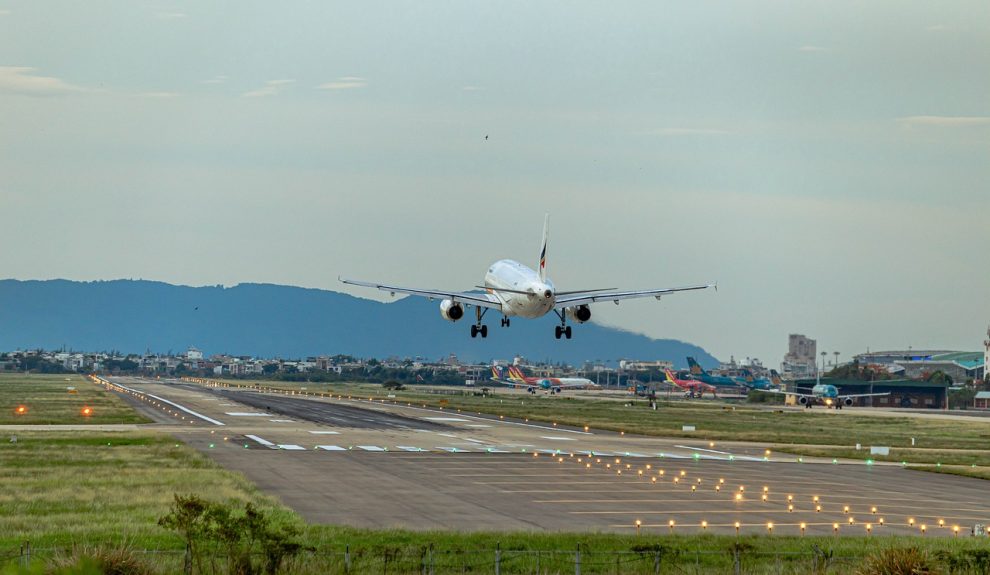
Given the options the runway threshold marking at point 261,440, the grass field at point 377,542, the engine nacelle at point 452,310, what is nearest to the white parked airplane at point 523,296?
the engine nacelle at point 452,310

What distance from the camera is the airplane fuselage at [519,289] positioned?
8306cm

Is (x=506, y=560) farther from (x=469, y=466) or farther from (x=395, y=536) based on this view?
(x=469, y=466)

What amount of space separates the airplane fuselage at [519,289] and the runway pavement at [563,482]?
30.3 ft

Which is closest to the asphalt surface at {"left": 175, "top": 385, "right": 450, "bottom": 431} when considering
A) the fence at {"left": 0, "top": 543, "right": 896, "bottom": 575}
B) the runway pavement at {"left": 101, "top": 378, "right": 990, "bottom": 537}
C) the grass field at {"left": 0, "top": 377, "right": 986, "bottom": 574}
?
the runway pavement at {"left": 101, "top": 378, "right": 990, "bottom": 537}

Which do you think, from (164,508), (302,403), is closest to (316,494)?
(164,508)

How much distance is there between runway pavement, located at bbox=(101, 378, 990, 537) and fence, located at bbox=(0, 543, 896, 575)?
655cm

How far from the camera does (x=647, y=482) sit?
6175cm

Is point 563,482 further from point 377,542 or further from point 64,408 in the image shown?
point 64,408

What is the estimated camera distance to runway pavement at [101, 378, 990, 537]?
48000 millimetres

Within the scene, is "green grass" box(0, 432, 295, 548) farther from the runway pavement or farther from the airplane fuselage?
the airplane fuselage

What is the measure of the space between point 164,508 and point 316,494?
23.0 ft

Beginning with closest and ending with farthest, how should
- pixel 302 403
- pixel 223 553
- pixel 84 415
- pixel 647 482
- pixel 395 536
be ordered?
1. pixel 223 553
2. pixel 395 536
3. pixel 647 482
4. pixel 84 415
5. pixel 302 403

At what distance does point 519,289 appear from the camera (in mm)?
85250

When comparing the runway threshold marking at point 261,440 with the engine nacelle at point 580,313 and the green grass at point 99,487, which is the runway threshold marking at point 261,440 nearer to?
the green grass at point 99,487
